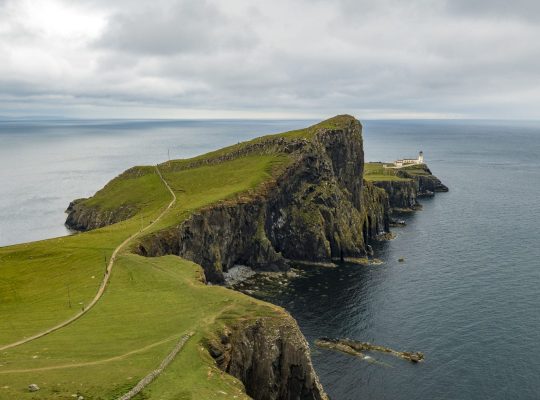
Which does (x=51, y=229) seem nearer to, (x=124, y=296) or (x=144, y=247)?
(x=144, y=247)

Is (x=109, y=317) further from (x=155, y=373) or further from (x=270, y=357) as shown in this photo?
(x=270, y=357)

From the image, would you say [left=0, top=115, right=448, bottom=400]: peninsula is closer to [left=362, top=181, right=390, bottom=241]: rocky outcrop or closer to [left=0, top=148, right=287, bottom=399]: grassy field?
[left=0, top=148, right=287, bottom=399]: grassy field

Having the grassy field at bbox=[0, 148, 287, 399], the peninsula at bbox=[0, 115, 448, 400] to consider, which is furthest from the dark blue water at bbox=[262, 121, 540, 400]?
the grassy field at bbox=[0, 148, 287, 399]

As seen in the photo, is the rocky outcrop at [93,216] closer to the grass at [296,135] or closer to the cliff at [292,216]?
the cliff at [292,216]

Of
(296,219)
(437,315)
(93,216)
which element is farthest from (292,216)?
(93,216)

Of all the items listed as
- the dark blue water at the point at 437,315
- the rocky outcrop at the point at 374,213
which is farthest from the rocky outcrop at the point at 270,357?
the rocky outcrop at the point at 374,213

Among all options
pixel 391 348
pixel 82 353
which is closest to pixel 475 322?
pixel 391 348

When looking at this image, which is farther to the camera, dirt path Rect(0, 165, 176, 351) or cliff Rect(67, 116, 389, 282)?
cliff Rect(67, 116, 389, 282)
